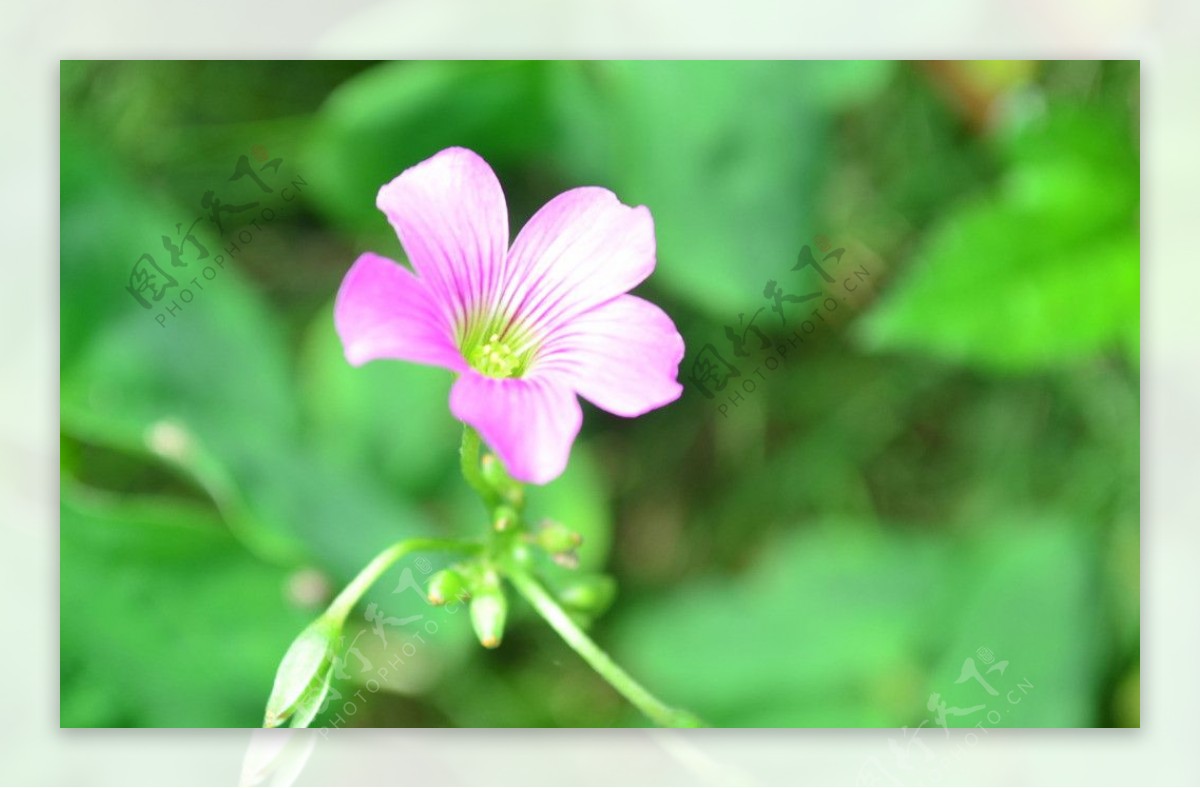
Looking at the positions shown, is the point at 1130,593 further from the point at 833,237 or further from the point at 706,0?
the point at 706,0

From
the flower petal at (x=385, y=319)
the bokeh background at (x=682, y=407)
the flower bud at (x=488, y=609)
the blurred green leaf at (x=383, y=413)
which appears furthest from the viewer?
the blurred green leaf at (x=383, y=413)

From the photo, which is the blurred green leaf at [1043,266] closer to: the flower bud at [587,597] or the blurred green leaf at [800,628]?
the blurred green leaf at [800,628]

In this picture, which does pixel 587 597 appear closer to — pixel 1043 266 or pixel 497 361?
pixel 497 361

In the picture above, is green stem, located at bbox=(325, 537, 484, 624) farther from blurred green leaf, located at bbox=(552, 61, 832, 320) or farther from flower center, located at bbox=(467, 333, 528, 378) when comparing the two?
blurred green leaf, located at bbox=(552, 61, 832, 320)

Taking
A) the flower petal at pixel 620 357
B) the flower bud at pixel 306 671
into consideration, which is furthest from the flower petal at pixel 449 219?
the flower bud at pixel 306 671

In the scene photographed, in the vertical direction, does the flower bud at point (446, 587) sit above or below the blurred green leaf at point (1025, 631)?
above

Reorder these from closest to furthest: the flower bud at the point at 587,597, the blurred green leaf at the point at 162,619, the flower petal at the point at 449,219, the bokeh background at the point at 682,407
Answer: the flower petal at the point at 449,219
the flower bud at the point at 587,597
the blurred green leaf at the point at 162,619
the bokeh background at the point at 682,407

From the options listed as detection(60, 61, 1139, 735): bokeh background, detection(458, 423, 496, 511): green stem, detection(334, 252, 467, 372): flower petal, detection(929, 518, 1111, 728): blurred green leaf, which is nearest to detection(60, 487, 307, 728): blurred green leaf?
detection(60, 61, 1139, 735): bokeh background
